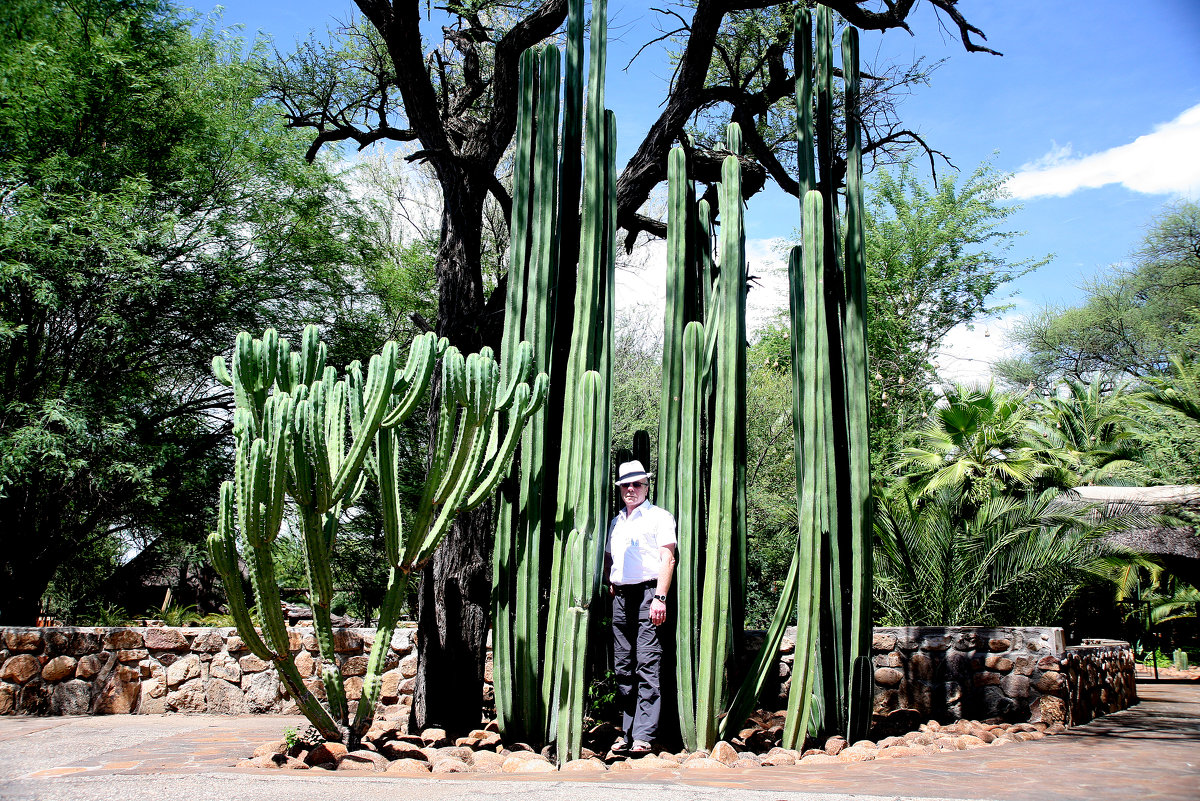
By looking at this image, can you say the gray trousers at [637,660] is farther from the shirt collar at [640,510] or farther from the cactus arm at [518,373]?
the cactus arm at [518,373]

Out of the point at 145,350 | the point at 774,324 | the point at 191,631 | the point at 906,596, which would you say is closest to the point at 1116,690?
the point at 906,596

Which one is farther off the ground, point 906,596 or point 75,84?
point 75,84

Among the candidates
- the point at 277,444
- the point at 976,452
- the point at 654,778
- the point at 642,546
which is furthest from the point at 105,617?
the point at 976,452

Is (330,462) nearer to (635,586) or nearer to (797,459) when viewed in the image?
(635,586)

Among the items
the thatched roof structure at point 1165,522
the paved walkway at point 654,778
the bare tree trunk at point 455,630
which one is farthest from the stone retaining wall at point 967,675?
the thatched roof structure at point 1165,522

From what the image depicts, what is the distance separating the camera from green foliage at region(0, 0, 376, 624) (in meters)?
8.57

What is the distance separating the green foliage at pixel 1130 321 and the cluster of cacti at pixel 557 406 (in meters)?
23.8

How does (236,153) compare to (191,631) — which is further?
(236,153)

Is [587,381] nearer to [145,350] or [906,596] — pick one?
[906,596]

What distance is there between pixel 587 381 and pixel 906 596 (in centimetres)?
395

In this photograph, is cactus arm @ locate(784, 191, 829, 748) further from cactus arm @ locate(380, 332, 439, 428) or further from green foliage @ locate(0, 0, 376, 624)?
green foliage @ locate(0, 0, 376, 624)

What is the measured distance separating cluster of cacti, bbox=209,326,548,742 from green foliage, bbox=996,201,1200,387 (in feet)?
81.9

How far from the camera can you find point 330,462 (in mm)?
4004

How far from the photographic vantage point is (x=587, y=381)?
14.9 ft
